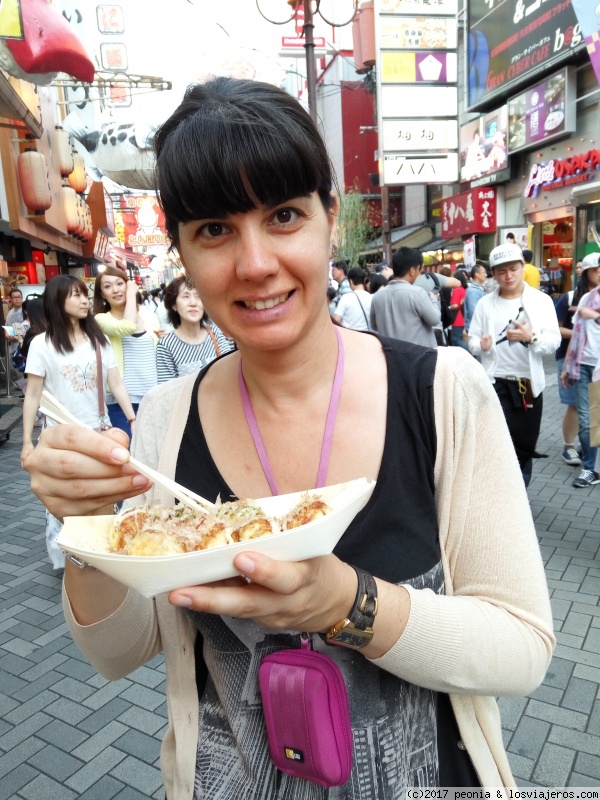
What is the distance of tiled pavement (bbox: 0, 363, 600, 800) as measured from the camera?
246cm

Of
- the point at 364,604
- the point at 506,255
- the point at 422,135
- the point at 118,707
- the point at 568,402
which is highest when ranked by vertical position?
the point at 422,135

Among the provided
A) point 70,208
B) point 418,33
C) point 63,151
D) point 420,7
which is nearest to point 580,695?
point 70,208

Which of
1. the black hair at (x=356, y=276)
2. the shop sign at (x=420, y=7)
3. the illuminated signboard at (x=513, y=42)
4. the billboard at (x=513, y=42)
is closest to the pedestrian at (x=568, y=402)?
the black hair at (x=356, y=276)

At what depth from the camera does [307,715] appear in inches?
39.5

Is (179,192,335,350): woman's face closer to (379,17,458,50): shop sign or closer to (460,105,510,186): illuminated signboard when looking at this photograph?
(379,17,458,50): shop sign

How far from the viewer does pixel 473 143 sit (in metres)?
21.2

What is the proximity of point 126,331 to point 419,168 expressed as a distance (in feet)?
48.7

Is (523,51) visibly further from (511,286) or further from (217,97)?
(217,97)

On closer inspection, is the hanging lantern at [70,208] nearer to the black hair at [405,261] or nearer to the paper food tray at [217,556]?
the black hair at [405,261]

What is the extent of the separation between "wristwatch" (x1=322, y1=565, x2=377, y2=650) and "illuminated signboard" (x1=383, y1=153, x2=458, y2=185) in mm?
17878

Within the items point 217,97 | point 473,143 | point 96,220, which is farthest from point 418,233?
point 217,97

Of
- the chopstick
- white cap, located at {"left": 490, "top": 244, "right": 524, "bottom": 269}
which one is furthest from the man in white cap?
the chopstick

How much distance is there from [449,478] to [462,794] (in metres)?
0.66

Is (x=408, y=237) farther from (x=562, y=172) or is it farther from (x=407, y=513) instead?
(x=407, y=513)
